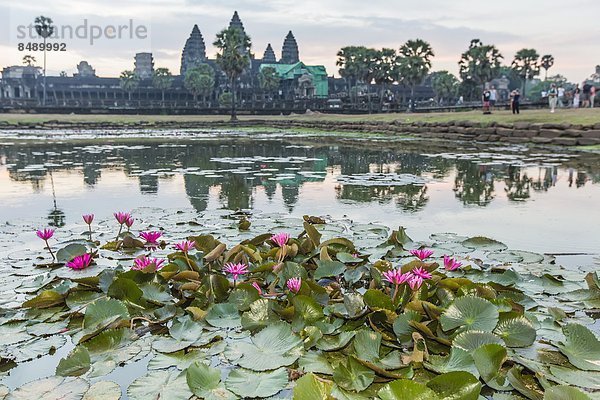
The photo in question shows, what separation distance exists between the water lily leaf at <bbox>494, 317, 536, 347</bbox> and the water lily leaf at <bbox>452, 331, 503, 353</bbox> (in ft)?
0.61

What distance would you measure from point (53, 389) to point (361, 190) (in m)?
5.44

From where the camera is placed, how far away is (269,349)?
2.02 meters

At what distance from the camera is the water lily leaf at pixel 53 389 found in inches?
66.9

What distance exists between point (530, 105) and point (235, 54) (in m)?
24.4

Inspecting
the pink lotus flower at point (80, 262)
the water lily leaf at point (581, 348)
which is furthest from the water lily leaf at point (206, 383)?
the pink lotus flower at point (80, 262)

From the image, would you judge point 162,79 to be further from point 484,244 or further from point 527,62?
point 484,244

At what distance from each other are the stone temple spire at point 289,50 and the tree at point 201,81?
24.6 meters

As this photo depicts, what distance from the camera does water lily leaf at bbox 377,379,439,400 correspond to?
146 cm

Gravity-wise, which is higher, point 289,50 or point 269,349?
point 289,50

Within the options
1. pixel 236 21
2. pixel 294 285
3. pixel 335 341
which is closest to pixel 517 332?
pixel 335 341

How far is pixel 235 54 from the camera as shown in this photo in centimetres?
4353

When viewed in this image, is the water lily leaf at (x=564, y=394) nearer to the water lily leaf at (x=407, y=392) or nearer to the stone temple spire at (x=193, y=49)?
the water lily leaf at (x=407, y=392)

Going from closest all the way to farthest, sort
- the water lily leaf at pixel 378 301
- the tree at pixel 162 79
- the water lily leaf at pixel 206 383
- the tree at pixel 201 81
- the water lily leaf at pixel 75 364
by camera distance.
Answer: the water lily leaf at pixel 206 383, the water lily leaf at pixel 75 364, the water lily leaf at pixel 378 301, the tree at pixel 201 81, the tree at pixel 162 79

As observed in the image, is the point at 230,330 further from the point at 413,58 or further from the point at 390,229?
the point at 413,58
